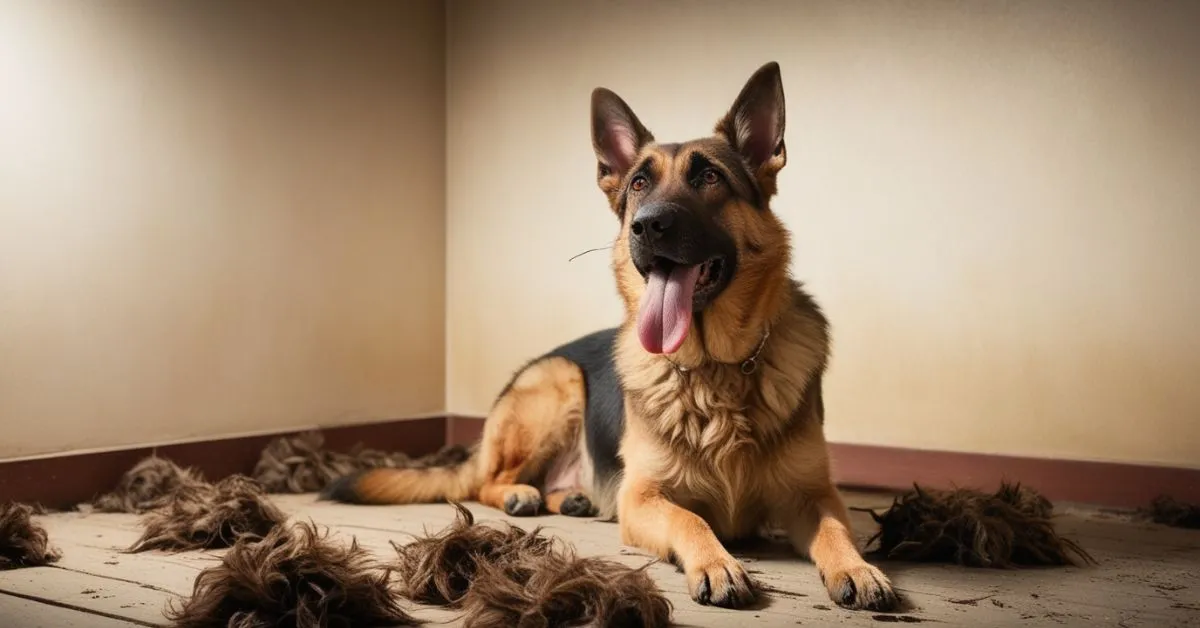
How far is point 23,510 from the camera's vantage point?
123 inches

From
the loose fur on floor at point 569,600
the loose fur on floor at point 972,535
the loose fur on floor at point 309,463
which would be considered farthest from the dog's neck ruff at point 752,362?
the loose fur on floor at point 309,463

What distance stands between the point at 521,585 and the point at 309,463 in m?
2.56

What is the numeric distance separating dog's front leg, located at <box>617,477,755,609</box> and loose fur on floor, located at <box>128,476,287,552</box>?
109 centimetres

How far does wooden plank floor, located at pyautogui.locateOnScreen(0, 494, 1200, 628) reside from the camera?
95.1 inches

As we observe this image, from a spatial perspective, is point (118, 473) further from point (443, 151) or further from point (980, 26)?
point (980, 26)

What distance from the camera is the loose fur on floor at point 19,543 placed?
117 inches

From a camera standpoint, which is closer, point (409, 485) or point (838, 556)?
point (838, 556)

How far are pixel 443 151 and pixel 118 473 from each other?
249cm

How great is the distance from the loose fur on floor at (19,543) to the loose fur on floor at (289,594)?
856 millimetres

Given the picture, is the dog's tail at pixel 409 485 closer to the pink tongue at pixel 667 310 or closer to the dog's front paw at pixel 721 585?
the pink tongue at pixel 667 310

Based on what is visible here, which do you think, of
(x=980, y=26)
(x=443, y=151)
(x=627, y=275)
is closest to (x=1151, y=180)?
(x=980, y=26)

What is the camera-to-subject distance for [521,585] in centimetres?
242

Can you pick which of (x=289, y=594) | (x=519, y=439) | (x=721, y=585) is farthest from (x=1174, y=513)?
(x=289, y=594)

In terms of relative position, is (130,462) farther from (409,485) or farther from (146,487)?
(409,485)
